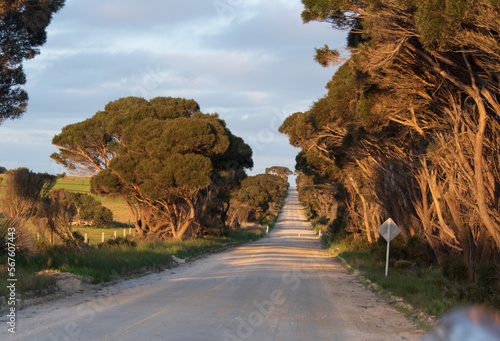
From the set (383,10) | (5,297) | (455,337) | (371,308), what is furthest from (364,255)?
(455,337)

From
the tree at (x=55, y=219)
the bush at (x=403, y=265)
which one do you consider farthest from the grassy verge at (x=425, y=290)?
the tree at (x=55, y=219)

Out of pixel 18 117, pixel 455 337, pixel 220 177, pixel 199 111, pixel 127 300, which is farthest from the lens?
pixel 199 111

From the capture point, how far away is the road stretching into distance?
786 cm

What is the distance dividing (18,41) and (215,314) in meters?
12.0

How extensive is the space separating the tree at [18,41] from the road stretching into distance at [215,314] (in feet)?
23.9

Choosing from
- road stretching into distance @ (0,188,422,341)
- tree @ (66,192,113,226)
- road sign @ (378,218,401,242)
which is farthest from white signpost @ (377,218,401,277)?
tree @ (66,192,113,226)

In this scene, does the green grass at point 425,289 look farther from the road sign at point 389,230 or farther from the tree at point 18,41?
the tree at point 18,41

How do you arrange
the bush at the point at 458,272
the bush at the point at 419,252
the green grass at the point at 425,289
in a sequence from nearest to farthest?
the green grass at the point at 425,289 < the bush at the point at 458,272 < the bush at the point at 419,252

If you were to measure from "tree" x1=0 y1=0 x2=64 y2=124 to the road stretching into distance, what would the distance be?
287 inches

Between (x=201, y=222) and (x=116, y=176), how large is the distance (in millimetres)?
8882

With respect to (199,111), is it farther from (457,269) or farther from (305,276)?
(457,269)

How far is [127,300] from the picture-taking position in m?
11.4

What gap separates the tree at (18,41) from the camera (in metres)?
15.8

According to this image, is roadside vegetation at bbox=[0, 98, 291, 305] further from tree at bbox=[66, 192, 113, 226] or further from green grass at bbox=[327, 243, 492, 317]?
tree at bbox=[66, 192, 113, 226]
